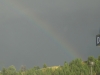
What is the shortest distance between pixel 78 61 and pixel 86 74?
11.8 ft

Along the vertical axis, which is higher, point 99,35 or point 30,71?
point 99,35

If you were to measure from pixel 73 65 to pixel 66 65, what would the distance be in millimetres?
2032

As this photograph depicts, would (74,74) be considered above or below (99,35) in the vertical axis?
below

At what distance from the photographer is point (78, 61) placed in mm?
58781

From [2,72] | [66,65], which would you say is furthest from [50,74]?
[2,72]

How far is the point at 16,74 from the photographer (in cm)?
5234

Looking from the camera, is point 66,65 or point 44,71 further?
point 66,65

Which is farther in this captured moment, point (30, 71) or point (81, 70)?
point (81, 70)

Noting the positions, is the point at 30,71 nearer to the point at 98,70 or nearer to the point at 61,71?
the point at 61,71

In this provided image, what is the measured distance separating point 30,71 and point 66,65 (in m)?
9.07

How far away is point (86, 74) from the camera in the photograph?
186 ft

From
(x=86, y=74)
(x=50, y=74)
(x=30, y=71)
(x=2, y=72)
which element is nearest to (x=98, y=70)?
(x=86, y=74)

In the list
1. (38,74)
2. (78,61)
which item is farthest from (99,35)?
(38,74)

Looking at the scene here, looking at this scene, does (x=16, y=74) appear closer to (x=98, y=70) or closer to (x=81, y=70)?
(x=81, y=70)
